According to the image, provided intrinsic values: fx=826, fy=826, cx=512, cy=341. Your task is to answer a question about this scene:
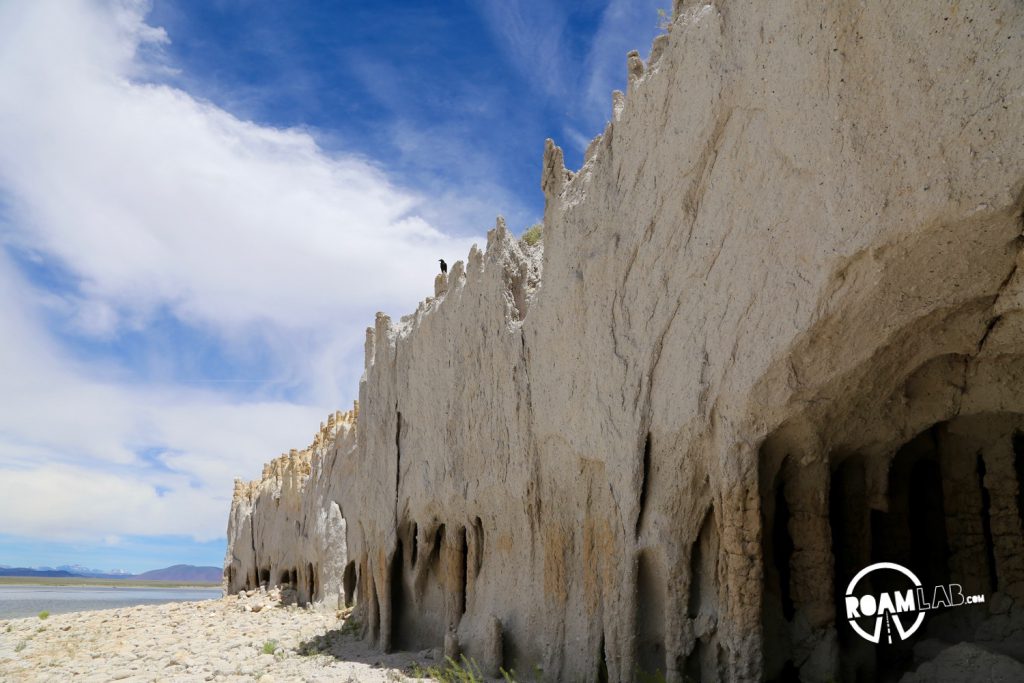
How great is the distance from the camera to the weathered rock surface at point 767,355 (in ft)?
20.7

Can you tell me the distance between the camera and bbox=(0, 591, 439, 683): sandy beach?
1384 cm

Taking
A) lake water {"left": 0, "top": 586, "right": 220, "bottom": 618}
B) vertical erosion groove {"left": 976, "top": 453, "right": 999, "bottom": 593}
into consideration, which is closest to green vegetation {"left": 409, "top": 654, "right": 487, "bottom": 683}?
vertical erosion groove {"left": 976, "top": 453, "right": 999, "bottom": 593}

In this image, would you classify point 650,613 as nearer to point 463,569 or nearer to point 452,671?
point 452,671

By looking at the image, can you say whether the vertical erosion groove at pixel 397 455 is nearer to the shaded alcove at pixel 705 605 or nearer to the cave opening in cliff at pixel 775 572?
the shaded alcove at pixel 705 605

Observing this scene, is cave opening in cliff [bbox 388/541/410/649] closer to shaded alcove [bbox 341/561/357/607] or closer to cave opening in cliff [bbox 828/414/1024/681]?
shaded alcove [bbox 341/561/357/607]

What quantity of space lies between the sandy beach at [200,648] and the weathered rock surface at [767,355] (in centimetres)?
328

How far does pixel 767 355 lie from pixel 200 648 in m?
14.7

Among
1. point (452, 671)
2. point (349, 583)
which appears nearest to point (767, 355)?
point (452, 671)

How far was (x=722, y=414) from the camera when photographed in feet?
25.8

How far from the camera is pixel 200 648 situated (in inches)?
683

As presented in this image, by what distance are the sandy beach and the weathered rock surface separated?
3282mm

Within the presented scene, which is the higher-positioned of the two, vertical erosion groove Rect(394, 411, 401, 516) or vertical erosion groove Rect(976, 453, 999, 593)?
vertical erosion groove Rect(394, 411, 401, 516)

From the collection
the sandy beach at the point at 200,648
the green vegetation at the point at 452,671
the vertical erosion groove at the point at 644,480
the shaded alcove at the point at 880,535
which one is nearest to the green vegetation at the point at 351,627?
the sandy beach at the point at 200,648

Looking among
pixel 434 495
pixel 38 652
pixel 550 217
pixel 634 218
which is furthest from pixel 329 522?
pixel 634 218
